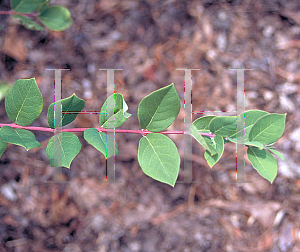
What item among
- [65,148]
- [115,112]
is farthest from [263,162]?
[65,148]

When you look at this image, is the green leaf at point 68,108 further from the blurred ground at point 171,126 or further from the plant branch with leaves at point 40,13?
the blurred ground at point 171,126

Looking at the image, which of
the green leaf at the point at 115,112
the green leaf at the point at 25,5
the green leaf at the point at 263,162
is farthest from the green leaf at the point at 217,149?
the green leaf at the point at 25,5

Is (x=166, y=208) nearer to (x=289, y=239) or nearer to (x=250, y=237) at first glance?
(x=250, y=237)

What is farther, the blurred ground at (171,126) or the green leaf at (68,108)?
Answer: the blurred ground at (171,126)

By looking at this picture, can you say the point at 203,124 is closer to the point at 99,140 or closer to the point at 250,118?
the point at 250,118

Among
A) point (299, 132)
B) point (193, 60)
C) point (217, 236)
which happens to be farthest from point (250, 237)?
point (193, 60)

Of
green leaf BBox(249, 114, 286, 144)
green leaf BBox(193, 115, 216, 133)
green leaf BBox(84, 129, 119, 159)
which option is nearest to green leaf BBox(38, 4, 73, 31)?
green leaf BBox(84, 129, 119, 159)

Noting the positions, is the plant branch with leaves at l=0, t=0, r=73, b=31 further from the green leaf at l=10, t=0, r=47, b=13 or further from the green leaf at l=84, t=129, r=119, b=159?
the green leaf at l=84, t=129, r=119, b=159
